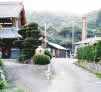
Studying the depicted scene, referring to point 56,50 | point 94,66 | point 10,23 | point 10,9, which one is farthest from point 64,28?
point 94,66

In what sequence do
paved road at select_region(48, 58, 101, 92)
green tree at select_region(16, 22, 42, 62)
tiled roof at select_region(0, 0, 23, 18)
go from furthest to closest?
1. tiled roof at select_region(0, 0, 23, 18)
2. green tree at select_region(16, 22, 42, 62)
3. paved road at select_region(48, 58, 101, 92)

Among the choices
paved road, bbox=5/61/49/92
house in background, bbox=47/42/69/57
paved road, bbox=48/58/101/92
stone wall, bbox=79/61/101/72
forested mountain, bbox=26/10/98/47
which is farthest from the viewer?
forested mountain, bbox=26/10/98/47

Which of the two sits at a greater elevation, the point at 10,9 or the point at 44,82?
the point at 10,9

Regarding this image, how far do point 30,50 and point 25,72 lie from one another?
709 centimetres

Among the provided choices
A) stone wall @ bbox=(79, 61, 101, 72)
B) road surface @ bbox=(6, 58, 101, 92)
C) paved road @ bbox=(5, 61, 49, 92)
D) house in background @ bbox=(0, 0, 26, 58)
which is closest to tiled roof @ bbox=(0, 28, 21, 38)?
house in background @ bbox=(0, 0, 26, 58)

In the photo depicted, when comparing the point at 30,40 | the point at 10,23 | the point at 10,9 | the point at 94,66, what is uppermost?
the point at 10,9

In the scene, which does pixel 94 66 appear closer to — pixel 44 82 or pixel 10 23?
pixel 44 82

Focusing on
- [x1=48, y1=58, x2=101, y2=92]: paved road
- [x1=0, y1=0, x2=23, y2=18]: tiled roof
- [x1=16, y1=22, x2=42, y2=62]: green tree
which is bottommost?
[x1=48, y1=58, x2=101, y2=92]: paved road

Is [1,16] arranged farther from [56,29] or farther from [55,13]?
[55,13]

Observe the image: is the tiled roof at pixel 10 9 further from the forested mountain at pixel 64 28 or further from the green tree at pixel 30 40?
the forested mountain at pixel 64 28

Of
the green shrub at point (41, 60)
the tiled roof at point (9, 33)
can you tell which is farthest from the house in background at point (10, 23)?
the green shrub at point (41, 60)

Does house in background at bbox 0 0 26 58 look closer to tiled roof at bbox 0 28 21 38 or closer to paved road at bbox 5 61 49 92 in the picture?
tiled roof at bbox 0 28 21 38

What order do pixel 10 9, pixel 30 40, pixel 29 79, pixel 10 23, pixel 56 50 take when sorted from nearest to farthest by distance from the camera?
pixel 29 79, pixel 30 40, pixel 10 23, pixel 10 9, pixel 56 50

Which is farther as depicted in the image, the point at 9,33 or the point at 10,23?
the point at 10,23
